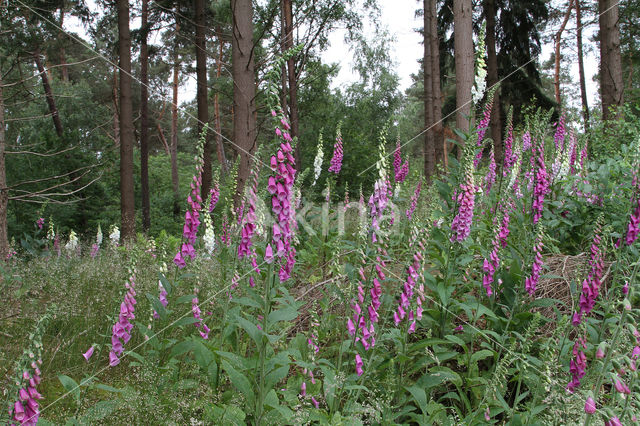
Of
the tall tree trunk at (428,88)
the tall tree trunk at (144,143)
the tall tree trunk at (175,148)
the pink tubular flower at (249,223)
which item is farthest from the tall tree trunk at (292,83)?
the pink tubular flower at (249,223)

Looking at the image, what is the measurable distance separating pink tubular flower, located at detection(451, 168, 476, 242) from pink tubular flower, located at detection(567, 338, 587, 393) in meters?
1.00

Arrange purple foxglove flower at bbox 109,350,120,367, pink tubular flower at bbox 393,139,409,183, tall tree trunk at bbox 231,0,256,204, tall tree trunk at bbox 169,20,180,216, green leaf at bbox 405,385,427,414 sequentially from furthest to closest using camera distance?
tall tree trunk at bbox 169,20,180,216, pink tubular flower at bbox 393,139,409,183, tall tree trunk at bbox 231,0,256,204, green leaf at bbox 405,385,427,414, purple foxglove flower at bbox 109,350,120,367

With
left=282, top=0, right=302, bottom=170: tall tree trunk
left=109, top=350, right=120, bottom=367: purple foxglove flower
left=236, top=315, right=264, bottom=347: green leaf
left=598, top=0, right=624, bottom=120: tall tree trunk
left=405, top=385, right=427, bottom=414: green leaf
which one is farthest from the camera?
left=282, top=0, right=302, bottom=170: tall tree trunk

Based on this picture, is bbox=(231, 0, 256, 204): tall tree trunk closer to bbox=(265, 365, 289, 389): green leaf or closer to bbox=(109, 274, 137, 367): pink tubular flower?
bbox=(109, 274, 137, 367): pink tubular flower

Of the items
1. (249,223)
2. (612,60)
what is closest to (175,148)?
(612,60)

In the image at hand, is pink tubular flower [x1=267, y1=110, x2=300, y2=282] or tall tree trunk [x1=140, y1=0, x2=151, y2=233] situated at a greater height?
tall tree trunk [x1=140, y1=0, x2=151, y2=233]

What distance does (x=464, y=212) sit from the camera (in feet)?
10.2

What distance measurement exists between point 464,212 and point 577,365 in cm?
120

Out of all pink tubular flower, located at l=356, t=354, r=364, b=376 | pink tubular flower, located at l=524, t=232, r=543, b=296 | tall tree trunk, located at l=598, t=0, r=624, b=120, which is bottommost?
pink tubular flower, located at l=356, t=354, r=364, b=376

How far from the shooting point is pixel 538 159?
337 cm

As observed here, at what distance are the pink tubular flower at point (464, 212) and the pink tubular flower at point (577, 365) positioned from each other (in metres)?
1.00

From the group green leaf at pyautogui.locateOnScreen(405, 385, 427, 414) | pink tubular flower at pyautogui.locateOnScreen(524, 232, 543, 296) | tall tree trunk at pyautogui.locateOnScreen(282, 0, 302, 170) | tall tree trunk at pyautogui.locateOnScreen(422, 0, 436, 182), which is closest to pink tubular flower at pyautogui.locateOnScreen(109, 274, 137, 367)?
green leaf at pyautogui.locateOnScreen(405, 385, 427, 414)

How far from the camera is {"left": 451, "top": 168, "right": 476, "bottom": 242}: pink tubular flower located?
3088 mm

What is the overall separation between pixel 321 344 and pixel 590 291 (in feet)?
7.13
